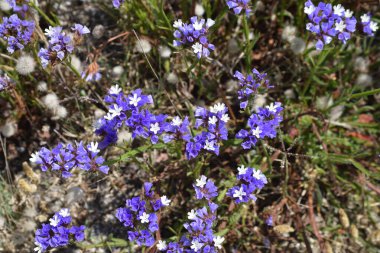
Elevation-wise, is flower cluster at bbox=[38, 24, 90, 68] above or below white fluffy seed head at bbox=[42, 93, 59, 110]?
below

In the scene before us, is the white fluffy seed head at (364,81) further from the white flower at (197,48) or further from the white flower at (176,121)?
the white flower at (176,121)

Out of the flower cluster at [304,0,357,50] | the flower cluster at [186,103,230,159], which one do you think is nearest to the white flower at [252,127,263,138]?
the flower cluster at [186,103,230,159]

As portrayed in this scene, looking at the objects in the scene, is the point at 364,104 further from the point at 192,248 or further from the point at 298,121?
the point at 192,248

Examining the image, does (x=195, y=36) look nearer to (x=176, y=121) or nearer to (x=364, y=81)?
(x=176, y=121)

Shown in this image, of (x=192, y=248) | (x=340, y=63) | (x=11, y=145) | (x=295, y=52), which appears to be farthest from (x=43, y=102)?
(x=340, y=63)

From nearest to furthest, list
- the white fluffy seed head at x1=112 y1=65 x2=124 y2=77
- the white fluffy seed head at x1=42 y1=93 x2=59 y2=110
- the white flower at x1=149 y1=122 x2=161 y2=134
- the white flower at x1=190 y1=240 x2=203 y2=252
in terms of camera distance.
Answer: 1. the white flower at x1=190 y1=240 x2=203 y2=252
2. the white flower at x1=149 y1=122 x2=161 y2=134
3. the white fluffy seed head at x1=42 y1=93 x2=59 y2=110
4. the white fluffy seed head at x1=112 y1=65 x2=124 y2=77

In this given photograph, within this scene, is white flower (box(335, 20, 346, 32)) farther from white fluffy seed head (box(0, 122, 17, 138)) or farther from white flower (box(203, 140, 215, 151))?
white fluffy seed head (box(0, 122, 17, 138))

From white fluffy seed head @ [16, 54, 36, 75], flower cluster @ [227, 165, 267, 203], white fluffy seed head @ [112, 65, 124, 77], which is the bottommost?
flower cluster @ [227, 165, 267, 203]

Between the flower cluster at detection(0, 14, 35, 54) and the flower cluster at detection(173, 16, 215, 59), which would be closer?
the flower cluster at detection(173, 16, 215, 59)
